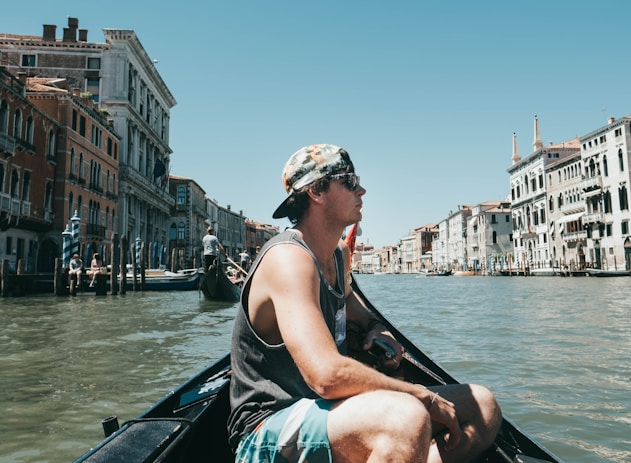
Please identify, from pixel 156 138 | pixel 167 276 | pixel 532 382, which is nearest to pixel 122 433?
pixel 532 382

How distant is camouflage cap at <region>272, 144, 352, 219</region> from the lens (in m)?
1.50

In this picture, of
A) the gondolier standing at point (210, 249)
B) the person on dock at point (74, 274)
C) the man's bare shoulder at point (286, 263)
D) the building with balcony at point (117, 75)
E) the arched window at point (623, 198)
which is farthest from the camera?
the arched window at point (623, 198)

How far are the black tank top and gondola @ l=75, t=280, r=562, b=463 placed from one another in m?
0.30

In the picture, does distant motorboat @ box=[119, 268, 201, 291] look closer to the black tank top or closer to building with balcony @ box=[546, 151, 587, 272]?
the black tank top

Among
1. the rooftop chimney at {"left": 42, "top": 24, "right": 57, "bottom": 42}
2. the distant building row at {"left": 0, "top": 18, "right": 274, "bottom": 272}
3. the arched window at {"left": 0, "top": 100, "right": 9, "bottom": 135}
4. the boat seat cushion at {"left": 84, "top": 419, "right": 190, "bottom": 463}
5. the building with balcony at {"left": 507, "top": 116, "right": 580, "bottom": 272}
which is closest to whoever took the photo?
the boat seat cushion at {"left": 84, "top": 419, "right": 190, "bottom": 463}

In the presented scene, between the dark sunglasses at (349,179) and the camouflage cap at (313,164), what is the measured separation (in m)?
0.02

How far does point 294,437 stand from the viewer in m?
1.22

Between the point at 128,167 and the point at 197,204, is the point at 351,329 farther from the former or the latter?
the point at 197,204

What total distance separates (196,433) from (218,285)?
1224 cm

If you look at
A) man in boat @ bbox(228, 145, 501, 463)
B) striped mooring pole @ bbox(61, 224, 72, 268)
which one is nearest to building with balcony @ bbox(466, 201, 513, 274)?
striped mooring pole @ bbox(61, 224, 72, 268)

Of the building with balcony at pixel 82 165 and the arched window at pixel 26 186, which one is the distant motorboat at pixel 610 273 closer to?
the building with balcony at pixel 82 165

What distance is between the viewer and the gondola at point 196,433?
1468 mm

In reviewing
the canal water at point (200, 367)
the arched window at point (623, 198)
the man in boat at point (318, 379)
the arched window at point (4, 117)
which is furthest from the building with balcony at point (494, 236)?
the man in boat at point (318, 379)

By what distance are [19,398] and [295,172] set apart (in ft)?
11.2
